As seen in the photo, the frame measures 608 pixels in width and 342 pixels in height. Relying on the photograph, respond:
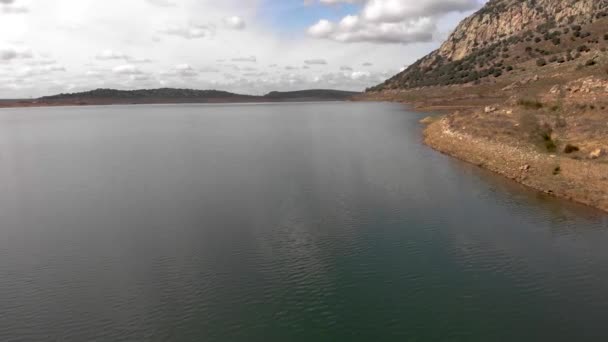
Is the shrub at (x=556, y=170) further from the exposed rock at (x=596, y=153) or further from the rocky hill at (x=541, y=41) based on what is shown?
the rocky hill at (x=541, y=41)

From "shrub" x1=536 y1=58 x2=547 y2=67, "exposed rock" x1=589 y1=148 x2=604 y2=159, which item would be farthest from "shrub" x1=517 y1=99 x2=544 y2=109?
"shrub" x1=536 y1=58 x2=547 y2=67

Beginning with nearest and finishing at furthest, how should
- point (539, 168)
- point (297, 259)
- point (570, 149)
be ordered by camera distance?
point (297, 259) < point (539, 168) < point (570, 149)

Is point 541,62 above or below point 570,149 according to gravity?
above

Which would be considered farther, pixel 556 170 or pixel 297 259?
pixel 556 170

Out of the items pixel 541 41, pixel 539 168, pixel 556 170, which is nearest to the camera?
pixel 556 170

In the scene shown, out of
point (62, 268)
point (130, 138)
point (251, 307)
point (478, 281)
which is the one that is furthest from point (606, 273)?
point (130, 138)

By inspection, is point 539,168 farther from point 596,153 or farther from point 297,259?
point 297,259

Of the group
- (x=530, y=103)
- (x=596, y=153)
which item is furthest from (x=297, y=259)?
(x=530, y=103)

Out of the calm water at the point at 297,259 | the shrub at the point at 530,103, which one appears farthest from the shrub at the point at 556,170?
the shrub at the point at 530,103

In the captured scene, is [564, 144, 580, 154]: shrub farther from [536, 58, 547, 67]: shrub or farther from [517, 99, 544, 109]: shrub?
[536, 58, 547, 67]: shrub
